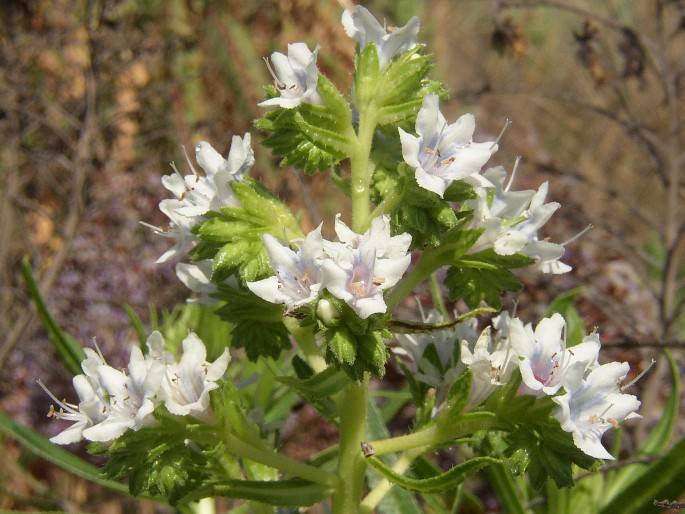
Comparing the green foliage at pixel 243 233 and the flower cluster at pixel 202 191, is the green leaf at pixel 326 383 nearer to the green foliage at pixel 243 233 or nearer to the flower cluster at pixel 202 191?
the green foliage at pixel 243 233

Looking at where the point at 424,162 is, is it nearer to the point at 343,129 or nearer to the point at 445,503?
the point at 343,129

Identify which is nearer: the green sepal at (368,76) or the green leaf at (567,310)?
the green sepal at (368,76)

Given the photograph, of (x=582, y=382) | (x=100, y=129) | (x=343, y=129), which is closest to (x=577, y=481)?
(x=582, y=382)

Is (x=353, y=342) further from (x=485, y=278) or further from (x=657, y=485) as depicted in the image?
(x=657, y=485)

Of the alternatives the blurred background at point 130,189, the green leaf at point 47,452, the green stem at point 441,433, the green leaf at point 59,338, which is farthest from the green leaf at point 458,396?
the green leaf at point 59,338

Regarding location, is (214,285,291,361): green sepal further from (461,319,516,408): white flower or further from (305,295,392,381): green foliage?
(461,319,516,408): white flower

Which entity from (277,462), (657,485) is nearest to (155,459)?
(277,462)

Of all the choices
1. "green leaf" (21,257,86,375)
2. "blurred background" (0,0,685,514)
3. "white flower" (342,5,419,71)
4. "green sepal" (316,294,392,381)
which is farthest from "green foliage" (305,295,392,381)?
"green leaf" (21,257,86,375)
